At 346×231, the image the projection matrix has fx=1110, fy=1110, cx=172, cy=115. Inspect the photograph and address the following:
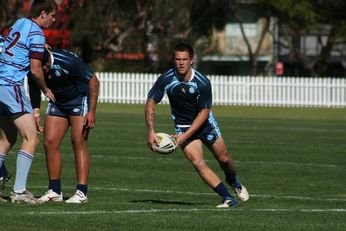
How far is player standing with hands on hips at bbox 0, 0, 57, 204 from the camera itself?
11883 millimetres

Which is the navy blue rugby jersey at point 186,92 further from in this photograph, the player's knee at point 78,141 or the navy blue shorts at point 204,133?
the player's knee at point 78,141

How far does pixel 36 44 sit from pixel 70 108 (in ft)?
3.58

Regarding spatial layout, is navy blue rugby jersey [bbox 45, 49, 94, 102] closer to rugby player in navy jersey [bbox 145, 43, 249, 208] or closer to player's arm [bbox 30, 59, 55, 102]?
player's arm [bbox 30, 59, 55, 102]

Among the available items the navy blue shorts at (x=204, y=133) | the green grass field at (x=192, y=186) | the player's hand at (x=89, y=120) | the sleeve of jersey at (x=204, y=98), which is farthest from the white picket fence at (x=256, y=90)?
the sleeve of jersey at (x=204, y=98)

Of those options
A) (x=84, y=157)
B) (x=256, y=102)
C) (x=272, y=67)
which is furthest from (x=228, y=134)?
(x=272, y=67)

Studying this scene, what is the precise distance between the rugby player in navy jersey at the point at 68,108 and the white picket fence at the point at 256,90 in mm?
35027

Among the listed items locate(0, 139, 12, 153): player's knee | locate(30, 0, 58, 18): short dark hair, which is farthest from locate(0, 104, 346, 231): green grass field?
locate(30, 0, 58, 18): short dark hair

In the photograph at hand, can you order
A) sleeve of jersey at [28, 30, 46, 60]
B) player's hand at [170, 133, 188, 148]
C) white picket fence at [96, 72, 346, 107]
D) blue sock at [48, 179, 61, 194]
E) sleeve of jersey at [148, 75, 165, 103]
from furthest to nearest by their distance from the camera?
white picket fence at [96, 72, 346, 107]
blue sock at [48, 179, 61, 194]
sleeve of jersey at [148, 75, 165, 103]
player's hand at [170, 133, 188, 148]
sleeve of jersey at [28, 30, 46, 60]

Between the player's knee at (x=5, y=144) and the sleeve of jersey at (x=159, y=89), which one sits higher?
the sleeve of jersey at (x=159, y=89)

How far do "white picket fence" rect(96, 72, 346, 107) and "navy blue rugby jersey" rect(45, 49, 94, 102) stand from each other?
1384 inches

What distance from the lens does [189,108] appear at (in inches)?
495

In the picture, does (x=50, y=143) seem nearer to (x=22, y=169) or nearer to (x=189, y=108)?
(x=22, y=169)

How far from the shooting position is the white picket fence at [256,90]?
47.8 meters

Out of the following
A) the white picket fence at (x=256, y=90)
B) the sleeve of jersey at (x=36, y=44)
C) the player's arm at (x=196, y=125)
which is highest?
the sleeve of jersey at (x=36, y=44)
